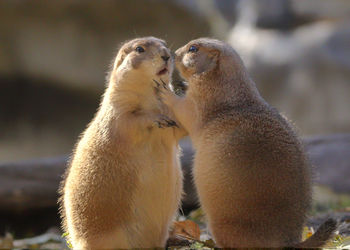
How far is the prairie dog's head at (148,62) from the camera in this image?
20.7ft

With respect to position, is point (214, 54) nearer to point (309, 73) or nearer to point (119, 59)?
point (119, 59)

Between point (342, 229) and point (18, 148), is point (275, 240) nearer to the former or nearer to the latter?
point (342, 229)

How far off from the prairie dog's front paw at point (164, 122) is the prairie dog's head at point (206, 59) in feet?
1.87

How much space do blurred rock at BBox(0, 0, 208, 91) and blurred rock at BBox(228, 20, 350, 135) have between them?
10.4 feet

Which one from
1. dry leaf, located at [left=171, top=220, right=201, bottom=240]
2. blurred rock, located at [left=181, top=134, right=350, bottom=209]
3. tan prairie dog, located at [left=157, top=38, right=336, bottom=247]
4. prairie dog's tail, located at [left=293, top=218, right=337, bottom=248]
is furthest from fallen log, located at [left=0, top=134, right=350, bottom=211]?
prairie dog's tail, located at [left=293, top=218, right=337, bottom=248]

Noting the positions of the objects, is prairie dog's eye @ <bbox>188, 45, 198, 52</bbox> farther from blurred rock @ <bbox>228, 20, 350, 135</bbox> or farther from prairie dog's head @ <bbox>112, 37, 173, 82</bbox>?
blurred rock @ <bbox>228, 20, 350, 135</bbox>

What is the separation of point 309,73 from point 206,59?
51.0 feet

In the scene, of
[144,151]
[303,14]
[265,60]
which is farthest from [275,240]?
[303,14]

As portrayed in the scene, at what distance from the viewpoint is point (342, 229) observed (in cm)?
713

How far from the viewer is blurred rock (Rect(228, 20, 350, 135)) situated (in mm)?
20688

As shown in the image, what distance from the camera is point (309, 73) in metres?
21.0

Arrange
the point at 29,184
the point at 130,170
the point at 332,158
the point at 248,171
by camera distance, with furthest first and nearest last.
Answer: the point at 332,158, the point at 29,184, the point at 130,170, the point at 248,171

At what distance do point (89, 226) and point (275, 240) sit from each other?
1.92m

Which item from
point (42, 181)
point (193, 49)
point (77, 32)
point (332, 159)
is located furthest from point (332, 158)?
point (77, 32)
